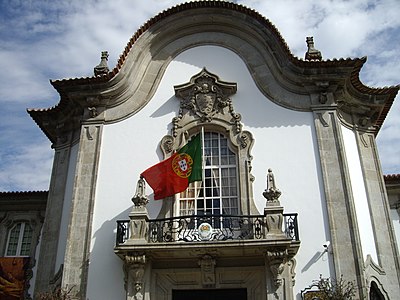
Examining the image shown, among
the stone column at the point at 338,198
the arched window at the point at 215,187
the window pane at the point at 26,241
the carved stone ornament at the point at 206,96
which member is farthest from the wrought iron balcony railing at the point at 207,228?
the window pane at the point at 26,241

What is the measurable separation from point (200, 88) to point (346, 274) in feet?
20.7

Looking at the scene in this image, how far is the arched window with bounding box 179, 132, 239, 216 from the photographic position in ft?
39.0

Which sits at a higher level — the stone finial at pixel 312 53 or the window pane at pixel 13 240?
the stone finial at pixel 312 53

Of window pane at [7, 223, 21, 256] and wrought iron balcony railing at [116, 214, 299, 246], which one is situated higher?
window pane at [7, 223, 21, 256]

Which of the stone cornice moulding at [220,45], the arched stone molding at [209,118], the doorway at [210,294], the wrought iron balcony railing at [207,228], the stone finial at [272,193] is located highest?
the stone cornice moulding at [220,45]

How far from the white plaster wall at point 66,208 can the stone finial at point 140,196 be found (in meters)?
2.23

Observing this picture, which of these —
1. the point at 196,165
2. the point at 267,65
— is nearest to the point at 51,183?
the point at 196,165

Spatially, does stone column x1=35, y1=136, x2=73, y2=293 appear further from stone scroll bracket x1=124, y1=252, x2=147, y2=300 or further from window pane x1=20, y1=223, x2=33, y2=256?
window pane x1=20, y1=223, x2=33, y2=256

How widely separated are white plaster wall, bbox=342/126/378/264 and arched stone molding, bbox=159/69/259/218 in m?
2.73

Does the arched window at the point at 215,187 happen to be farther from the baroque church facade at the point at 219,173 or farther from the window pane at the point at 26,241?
the window pane at the point at 26,241

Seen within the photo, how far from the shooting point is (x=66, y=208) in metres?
12.7

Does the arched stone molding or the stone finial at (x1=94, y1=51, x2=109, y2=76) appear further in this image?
the stone finial at (x1=94, y1=51, x2=109, y2=76)

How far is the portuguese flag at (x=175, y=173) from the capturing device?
11.6 m

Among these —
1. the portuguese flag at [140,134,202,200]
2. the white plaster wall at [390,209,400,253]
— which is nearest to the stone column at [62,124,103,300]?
the portuguese flag at [140,134,202,200]
